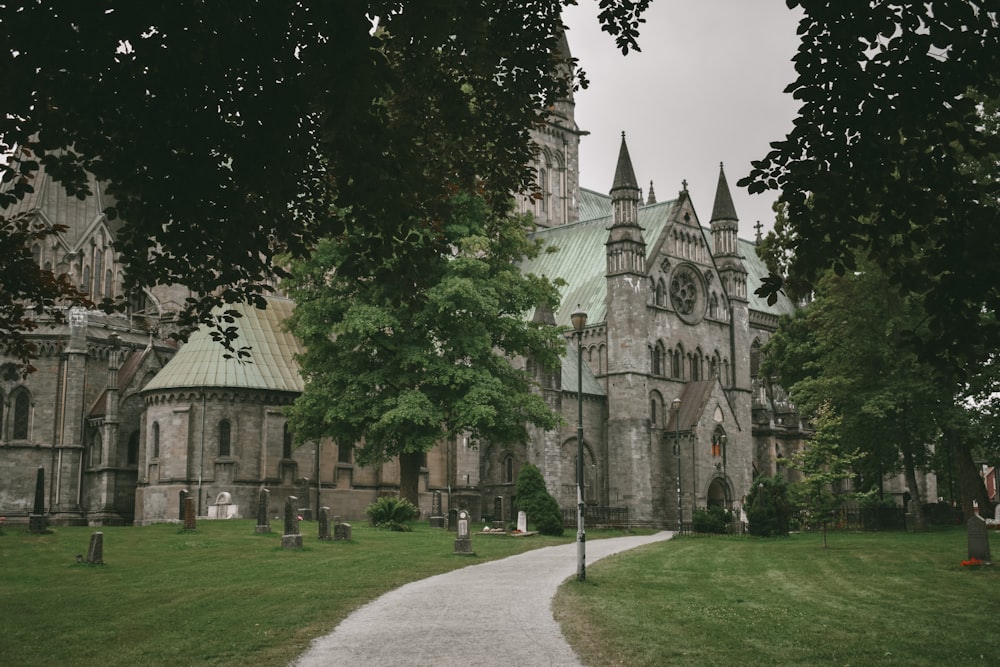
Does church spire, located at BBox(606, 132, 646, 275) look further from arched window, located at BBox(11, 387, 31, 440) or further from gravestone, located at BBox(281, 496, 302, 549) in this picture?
gravestone, located at BBox(281, 496, 302, 549)

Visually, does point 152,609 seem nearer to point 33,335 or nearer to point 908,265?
point 908,265

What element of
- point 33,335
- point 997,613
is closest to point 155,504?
point 33,335

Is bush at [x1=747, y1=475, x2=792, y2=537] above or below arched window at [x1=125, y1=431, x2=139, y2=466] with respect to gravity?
below

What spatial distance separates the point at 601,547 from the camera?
1302 inches

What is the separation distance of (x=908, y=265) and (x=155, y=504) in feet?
121

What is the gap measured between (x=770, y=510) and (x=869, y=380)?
601cm

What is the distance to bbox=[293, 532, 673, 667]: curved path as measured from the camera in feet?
37.4

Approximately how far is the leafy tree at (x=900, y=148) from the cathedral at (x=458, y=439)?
88.2 ft

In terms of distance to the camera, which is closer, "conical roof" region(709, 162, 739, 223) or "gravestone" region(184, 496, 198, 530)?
"gravestone" region(184, 496, 198, 530)

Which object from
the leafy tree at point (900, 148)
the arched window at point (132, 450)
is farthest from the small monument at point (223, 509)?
the leafy tree at point (900, 148)

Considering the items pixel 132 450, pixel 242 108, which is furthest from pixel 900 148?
pixel 132 450

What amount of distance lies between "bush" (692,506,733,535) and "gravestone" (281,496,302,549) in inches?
905

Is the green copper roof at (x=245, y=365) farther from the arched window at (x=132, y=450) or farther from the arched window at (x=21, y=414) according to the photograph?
the arched window at (x=21, y=414)

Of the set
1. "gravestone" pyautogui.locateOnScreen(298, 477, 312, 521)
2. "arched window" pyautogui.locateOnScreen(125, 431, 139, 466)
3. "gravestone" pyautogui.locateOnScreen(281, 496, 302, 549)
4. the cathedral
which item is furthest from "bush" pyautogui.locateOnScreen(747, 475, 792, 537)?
"arched window" pyautogui.locateOnScreen(125, 431, 139, 466)
